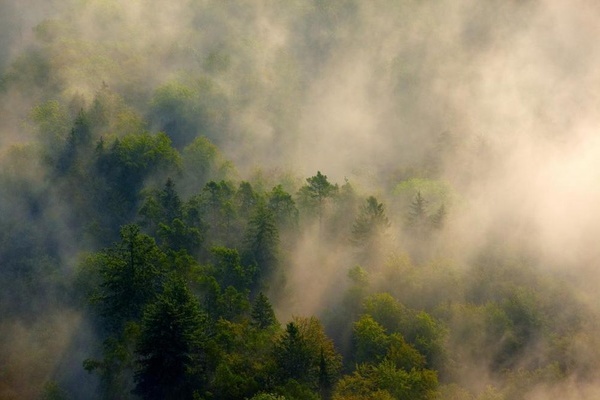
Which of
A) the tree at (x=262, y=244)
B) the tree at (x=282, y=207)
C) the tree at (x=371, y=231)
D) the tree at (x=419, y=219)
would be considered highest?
the tree at (x=419, y=219)

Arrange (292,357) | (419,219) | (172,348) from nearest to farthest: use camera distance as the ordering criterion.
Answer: (172,348) → (292,357) → (419,219)

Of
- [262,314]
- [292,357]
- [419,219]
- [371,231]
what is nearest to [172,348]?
[292,357]

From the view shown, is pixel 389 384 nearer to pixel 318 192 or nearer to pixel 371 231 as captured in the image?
pixel 371 231

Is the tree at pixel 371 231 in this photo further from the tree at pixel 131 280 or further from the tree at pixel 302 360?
the tree at pixel 131 280

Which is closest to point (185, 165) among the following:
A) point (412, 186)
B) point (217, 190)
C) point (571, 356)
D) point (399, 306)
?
point (217, 190)

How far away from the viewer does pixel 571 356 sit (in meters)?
78.6

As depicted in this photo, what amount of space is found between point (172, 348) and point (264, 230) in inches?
1283

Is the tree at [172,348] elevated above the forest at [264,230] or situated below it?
below

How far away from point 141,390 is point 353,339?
33908mm

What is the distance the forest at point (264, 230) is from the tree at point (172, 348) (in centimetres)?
21

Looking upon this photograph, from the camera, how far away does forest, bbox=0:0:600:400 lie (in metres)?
60.3

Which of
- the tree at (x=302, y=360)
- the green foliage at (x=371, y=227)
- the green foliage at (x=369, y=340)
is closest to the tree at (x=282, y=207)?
the green foliage at (x=371, y=227)

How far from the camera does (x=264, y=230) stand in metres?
82.9

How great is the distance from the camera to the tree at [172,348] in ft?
169
